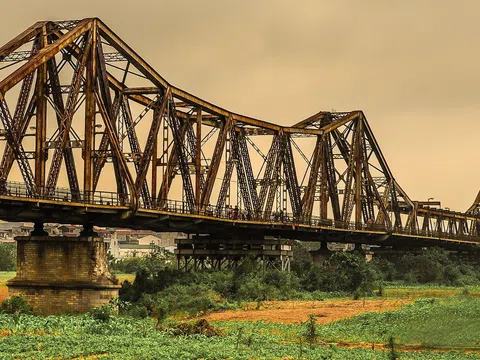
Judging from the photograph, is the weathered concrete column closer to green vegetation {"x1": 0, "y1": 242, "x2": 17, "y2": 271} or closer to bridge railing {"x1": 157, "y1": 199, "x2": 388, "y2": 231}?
bridge railing {"x1": 157, "y1": 199, "x2": 388, "y2": 231}

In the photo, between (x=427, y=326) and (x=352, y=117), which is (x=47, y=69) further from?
(x=352, y=117)

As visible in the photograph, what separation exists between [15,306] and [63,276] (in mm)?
3217

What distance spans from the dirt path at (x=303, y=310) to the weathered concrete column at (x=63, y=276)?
7252mm

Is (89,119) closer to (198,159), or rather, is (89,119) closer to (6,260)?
(198,159)

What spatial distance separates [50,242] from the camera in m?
53.6

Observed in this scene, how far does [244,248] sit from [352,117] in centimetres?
3343

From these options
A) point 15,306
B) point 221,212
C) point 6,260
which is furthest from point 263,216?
point 6,260

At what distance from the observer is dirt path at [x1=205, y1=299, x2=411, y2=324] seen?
53.9 metres

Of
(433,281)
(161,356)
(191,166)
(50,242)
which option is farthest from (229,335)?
(433,281)

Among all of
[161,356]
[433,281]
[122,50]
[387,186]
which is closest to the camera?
[161,356]

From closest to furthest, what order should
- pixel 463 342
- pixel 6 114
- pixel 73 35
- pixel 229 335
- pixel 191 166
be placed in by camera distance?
pixel 463 342 < pixel 229 335 < pixel 6 114 < pixel 73 35 < pixel 191 166

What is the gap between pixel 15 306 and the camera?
5181 cm

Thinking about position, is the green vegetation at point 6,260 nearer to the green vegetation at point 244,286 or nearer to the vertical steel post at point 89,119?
the green vegetation at point 244,286

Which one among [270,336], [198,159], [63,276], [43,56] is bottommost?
[270,336]
